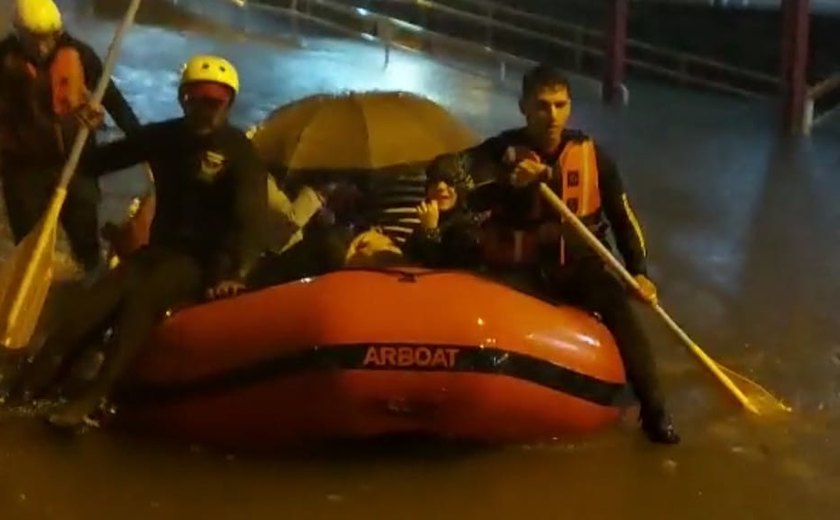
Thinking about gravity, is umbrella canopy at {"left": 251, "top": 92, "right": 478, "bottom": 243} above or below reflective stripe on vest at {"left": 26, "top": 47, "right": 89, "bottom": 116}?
below

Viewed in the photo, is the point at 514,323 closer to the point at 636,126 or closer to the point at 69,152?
the point at 69,152

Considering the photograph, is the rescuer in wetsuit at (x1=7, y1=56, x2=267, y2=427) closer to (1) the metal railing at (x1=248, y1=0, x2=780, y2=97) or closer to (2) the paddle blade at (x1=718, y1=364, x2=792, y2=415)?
(2) the paddle blade at (x1=718, y1=364, x2=792, y2=415)

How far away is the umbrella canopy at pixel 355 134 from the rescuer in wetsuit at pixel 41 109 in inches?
16.7

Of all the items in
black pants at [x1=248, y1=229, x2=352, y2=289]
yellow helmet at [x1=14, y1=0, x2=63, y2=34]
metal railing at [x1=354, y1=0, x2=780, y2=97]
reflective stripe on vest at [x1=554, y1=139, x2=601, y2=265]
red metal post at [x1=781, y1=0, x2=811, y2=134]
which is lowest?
metal railing at [x1=354, y1=0, x2=780, y2=97]

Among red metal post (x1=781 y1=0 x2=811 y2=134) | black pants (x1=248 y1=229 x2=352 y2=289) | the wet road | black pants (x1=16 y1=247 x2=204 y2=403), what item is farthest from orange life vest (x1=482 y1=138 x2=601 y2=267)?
red metal post (x1=781 y1=0 x2=811 y2=134)

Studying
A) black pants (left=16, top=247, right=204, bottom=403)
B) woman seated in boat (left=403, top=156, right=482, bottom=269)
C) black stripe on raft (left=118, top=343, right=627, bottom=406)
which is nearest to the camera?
black stripe on raft (left=118, top=343, right=627, bottom=406)

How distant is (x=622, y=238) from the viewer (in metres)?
3.62

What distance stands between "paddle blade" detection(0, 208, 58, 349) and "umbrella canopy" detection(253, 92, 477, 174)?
72cm

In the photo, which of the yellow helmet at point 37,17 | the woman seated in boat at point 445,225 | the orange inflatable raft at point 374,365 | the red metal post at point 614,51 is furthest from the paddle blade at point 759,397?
the red metal post at point 614,51

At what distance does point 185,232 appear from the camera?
3.57 metres

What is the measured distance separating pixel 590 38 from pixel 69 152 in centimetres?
572

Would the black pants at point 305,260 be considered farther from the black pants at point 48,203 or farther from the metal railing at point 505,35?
the metal railing at point 505,35

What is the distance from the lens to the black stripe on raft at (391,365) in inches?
123

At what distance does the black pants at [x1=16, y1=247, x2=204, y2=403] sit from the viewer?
3314mm
